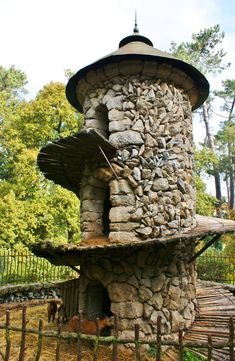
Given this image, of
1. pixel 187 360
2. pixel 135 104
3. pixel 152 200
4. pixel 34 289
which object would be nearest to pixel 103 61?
pixel 135 104

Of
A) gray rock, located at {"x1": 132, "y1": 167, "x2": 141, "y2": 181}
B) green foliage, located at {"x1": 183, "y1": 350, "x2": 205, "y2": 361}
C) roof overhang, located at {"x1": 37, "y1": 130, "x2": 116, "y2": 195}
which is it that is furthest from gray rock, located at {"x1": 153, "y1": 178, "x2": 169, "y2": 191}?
green foliage, located at {"x1": 183, "y1": 350, "x2": 205, "y2": 361}

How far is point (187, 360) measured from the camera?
16.2ft

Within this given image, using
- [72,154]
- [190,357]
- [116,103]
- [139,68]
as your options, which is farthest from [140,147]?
[190,357]

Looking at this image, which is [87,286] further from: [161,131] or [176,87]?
[176,87]

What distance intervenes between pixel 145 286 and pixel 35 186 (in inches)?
358

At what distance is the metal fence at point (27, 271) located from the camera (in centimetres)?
1013

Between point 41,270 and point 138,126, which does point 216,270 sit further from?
point 138,126

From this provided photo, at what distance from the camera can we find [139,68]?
6.04 meters

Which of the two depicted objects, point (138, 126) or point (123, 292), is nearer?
point (123, 292)

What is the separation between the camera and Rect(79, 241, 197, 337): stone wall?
545 centimetres

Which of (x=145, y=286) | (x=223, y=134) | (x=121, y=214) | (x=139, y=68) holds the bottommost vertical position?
(x=145, y=286)

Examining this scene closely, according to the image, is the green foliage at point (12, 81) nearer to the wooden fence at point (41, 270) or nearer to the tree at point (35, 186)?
the tree at point (35, 186)

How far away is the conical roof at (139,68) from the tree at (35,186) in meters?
6.87

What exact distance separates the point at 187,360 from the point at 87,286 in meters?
2.20
